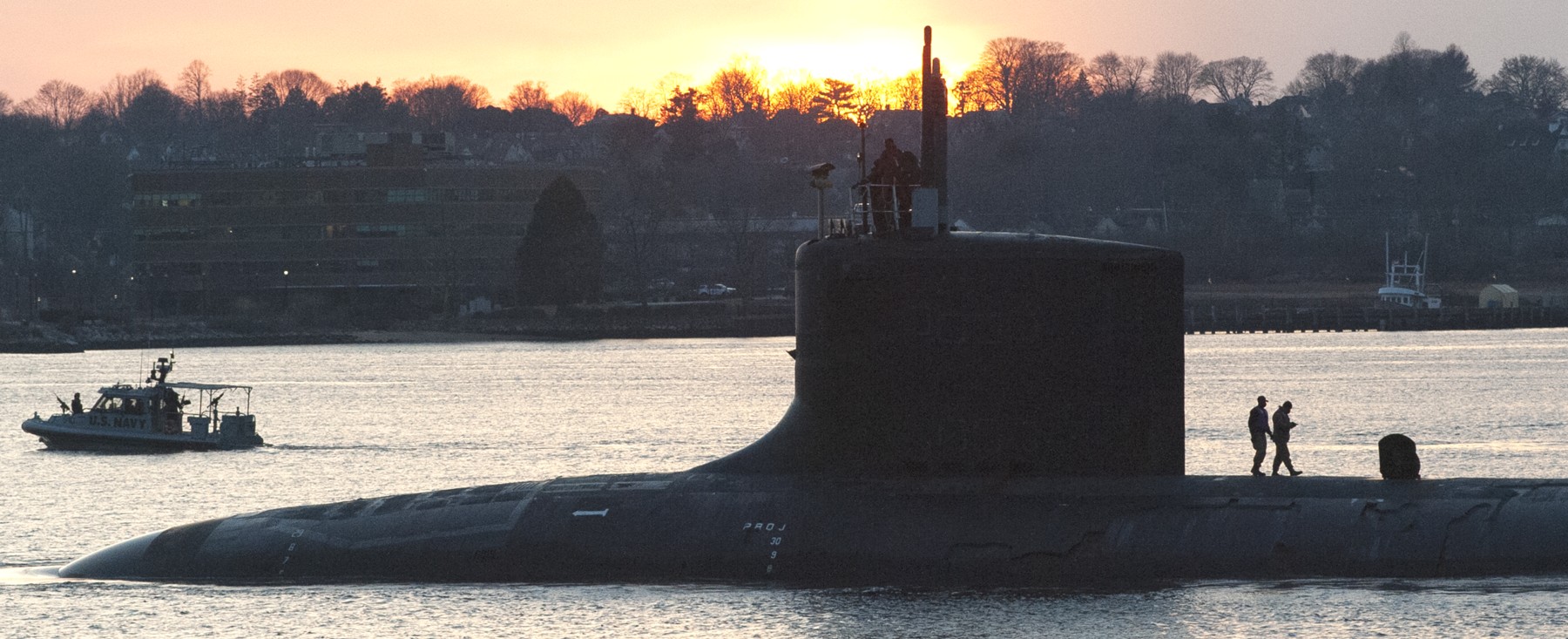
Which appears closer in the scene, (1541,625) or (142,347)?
(1541,625)

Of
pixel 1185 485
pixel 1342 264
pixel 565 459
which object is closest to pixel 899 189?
pixel 1185 485

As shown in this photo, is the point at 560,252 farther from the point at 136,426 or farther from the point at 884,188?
the point at 884,188

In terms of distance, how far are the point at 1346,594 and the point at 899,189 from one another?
753 centimetres

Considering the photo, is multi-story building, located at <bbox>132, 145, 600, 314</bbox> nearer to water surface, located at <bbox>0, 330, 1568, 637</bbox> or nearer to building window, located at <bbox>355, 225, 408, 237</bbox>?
building window, located at <bbox>355, 225, 408, 237</bbox>

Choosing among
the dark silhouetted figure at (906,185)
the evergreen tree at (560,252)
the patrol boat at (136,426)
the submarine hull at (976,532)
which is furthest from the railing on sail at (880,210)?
the evergreen tree at (560,252)

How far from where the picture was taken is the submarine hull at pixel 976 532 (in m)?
22.0

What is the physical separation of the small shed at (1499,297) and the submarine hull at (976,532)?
13002 cm

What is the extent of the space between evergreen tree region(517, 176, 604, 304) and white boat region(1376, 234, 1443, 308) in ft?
190

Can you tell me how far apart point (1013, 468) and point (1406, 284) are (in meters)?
143

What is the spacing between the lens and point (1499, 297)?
147125 mm

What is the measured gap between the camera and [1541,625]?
23.2m

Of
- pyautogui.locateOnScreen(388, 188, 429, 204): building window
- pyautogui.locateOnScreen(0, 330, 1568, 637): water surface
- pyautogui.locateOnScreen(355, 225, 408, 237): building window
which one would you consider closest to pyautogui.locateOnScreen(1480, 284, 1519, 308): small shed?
pyautogui.locateOnScreen(0, 330, 1568, 637): water surface

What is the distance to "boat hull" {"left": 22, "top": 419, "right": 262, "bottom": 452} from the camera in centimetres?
6122

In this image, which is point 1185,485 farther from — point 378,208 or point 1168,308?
point 378,208
